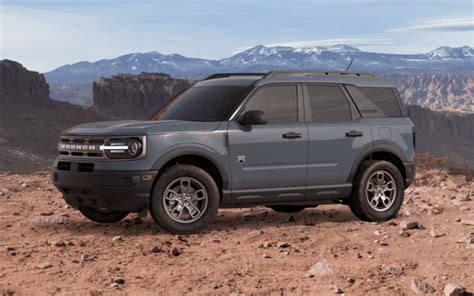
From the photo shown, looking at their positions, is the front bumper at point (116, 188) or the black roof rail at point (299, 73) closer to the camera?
the front bumper at point (116, 188)

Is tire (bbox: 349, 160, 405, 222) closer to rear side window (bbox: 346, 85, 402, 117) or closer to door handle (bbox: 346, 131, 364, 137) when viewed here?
door handle (bbox: 346, 131, 364, 137)

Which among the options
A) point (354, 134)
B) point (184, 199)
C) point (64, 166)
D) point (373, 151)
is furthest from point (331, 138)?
point (64, 166)

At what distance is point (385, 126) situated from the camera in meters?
8.92

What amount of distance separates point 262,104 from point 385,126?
185 cm

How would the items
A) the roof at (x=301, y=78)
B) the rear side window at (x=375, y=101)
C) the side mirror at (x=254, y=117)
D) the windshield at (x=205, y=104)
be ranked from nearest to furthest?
the side mirror at (x=254, y=117) → the windshield at (x=205, y=104) → the roof at (x=301, y=78) → the rear side window at (x=375, y=101)

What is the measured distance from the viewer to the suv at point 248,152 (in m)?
7.35

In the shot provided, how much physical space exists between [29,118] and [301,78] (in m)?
99.2

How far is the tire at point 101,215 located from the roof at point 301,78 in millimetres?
1978

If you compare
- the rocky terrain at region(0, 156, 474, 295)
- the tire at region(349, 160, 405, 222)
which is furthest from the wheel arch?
the tire at region(349, 160, 405, 222)

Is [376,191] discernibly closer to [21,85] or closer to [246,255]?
[246,255]

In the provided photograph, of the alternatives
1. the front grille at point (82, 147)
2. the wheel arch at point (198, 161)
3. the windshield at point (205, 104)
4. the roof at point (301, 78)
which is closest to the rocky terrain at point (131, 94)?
the roof at point (301, 78)

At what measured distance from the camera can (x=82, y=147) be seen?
24.7 feet

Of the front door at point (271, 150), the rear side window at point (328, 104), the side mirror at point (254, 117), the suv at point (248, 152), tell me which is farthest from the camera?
the rear side window at point (328, 104)

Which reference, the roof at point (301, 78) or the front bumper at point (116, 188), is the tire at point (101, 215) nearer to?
the front bumper at point (116, 188)
